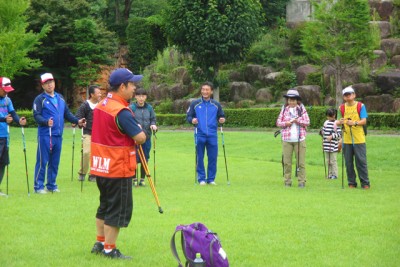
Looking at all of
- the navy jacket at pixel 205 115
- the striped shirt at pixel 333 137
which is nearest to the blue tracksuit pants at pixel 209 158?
the navy jacket at pixel 205 115

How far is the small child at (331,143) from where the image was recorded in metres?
16.0

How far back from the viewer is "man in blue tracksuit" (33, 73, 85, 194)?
1284 centimetres

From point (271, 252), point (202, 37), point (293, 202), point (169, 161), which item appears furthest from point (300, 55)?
point (271, 252)

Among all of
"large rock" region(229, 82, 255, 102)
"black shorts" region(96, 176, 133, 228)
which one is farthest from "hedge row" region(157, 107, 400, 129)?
"black shorts" region(96, 176, 133, 228)

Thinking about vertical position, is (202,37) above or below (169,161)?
above

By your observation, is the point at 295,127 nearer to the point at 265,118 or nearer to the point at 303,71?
the point at 265,118

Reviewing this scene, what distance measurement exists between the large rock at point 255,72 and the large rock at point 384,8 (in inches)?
341

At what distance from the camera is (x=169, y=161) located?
20.8 m

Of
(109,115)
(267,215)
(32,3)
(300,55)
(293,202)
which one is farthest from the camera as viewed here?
(32,3)

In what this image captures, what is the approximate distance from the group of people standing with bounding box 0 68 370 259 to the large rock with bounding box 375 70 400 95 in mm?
21636

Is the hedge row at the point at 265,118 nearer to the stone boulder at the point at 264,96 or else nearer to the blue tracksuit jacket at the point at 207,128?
the stone boulder at the point at 264,96

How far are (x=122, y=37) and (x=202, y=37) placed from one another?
23.4 m

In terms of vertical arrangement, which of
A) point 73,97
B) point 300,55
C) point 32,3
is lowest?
point 73,97

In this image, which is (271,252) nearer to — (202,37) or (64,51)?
(202,37)
